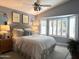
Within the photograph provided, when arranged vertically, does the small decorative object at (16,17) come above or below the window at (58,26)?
above

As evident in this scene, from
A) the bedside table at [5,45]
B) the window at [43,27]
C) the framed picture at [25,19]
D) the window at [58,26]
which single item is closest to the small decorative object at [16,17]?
the framed picture at [25,19]

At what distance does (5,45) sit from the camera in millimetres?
4738

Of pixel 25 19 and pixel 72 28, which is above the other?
pixel 25 19

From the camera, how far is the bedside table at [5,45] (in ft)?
14.9

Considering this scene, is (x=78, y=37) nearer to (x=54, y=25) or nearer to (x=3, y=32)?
(x=54, y=25)

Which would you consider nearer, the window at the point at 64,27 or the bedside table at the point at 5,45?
the bedside table at the point at 5,45

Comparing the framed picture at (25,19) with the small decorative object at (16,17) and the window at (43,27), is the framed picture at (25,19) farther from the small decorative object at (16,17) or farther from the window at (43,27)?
the window at (43,27)

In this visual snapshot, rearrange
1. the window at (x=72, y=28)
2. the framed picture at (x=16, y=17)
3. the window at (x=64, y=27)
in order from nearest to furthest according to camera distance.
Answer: the framed picture at (x=16, y=17) → the window at (x=72, y=28) → the window at (x=64, y=27)

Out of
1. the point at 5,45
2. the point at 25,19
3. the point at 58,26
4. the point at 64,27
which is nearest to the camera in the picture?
the point at 5,45

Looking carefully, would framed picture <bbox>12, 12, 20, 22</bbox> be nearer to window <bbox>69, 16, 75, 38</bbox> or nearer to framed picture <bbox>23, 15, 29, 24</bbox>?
framed picture <bbox>23, 15, 29, 24</bbox>

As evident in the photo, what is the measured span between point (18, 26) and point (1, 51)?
208 cm

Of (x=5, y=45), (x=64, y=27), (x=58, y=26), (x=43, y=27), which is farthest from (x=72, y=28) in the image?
(x=5, y=45)

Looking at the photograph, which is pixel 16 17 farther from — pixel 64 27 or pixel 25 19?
pixel 64 27

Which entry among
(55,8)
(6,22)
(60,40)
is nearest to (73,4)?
(55,8)
